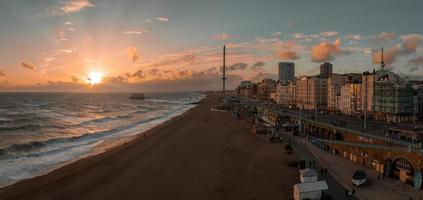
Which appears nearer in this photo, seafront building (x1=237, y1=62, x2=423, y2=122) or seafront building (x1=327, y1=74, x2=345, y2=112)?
seafront building (x1=237, y1=62, x2=423, y2=122)

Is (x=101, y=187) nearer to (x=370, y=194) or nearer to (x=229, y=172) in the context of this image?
(x=229, y=172)

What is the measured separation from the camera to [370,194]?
25.5 meters

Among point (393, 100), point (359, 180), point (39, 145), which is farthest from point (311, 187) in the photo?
point (393, 100)

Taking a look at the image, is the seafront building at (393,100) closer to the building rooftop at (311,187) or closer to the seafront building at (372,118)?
the seafront building at (372,118)

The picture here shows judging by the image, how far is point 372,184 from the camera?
2795 cm

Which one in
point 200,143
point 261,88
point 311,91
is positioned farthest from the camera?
point 261,88

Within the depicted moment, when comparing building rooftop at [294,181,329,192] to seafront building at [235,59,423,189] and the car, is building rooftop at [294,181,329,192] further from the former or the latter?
seafront building at [235,59,423,189]

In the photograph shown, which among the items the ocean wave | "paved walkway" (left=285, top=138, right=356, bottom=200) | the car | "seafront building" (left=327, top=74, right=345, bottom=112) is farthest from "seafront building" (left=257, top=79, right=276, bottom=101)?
the car

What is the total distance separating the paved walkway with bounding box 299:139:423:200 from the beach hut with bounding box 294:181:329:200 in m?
3.54

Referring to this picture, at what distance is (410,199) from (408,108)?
134 ft

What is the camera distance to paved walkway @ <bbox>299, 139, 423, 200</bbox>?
25083mm

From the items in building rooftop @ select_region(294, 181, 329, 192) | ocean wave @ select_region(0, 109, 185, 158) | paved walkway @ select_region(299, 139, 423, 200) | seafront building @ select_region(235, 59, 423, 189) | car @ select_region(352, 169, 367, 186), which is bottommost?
ocean wave @ select_region(0, 109, 185, 158)

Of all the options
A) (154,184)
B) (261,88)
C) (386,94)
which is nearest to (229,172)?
(154,184)

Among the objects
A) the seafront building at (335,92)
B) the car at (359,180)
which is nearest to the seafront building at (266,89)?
the seafront building at (335,92)
